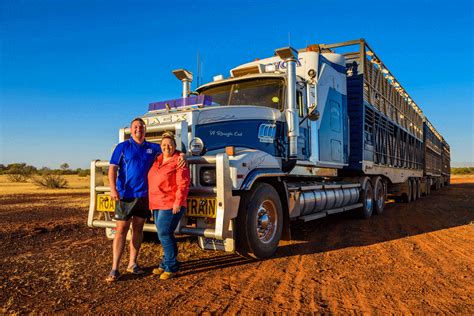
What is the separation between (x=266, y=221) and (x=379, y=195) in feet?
22.6

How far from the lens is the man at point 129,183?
4.30 metres

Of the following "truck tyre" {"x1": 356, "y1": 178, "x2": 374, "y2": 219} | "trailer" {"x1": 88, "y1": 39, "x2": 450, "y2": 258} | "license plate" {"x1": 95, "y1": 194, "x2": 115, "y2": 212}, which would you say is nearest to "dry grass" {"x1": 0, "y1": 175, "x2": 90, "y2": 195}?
"trailer" {"x1": 88, "y1": 39, "x2": 450, "y2": 258}

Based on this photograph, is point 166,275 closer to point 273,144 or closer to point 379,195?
point 273,144

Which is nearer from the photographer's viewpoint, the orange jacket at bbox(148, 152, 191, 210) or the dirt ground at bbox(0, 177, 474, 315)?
the dirt ground at bbox(0, 177, 474, 315)

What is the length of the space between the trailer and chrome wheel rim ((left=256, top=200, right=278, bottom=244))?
0.6 inches

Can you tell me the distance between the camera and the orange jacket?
13.7 ft

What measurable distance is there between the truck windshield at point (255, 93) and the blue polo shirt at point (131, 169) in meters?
2.32

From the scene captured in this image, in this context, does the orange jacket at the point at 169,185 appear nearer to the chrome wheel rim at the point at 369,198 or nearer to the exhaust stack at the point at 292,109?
the exhaust stack at the point at 292,109

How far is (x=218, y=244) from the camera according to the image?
185 inches

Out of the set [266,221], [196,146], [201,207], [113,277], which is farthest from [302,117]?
[113,277]

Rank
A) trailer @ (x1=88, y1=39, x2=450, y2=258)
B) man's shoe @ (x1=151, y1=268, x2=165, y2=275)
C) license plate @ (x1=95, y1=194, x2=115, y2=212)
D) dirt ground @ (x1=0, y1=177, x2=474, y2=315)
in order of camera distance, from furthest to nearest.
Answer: license plate @ (x1=95, y1=194, x2=115, y2=212) < trailer @ (x1=88, y1=39, x2=450, y2=258) < man's shoe @ (x1=151, y1=268, x2=165, y2=275) < dirt ground @ (x1=0, y1=177, x2=474, y2=315)

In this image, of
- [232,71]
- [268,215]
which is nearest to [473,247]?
[268,215]

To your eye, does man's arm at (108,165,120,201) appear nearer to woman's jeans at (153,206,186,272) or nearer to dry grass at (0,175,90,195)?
woman's jeans at (153,206,186,272)

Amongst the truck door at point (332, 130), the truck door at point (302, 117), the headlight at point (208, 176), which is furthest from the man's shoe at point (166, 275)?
the truck door at point (332, 130)
